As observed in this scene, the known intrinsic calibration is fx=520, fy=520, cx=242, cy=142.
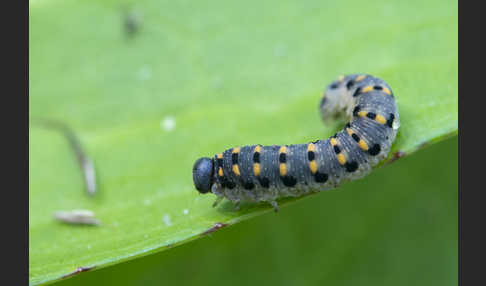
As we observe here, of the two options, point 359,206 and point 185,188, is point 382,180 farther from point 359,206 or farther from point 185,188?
point 185,188

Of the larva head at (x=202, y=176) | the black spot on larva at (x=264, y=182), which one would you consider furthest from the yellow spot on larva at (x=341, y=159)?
the larva head at (x=202, y=176)

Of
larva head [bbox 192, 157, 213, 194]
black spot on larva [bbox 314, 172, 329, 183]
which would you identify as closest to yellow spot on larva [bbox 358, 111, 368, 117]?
black spot on larva [bbox 314, 172, 329, 183]

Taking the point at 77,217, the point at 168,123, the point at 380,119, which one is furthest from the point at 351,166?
the point at 77,217

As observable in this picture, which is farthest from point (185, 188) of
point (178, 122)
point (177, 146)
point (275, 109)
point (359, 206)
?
point (359, 206)

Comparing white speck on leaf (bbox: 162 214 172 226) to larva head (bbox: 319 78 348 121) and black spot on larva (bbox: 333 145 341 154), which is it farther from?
larva head (bbox: 319 78 348 121)

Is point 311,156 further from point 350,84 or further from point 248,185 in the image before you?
point 350,84
